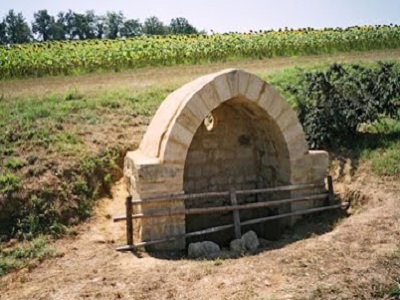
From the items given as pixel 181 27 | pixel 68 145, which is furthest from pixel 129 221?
pixel 181 27

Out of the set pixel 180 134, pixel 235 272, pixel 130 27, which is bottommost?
pixel 235 272

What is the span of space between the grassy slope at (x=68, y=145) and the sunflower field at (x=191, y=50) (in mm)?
4069

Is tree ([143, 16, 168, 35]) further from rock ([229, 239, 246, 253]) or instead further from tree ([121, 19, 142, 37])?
rock ([229, 239, 246, 253])

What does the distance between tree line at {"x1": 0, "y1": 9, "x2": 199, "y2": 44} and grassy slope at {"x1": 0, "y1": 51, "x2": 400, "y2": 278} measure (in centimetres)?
5434

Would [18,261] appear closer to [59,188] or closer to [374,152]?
[59,188]

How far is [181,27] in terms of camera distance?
67188 mm

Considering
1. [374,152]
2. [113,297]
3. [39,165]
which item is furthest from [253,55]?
[113,297]

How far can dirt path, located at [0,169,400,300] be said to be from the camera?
495 cm

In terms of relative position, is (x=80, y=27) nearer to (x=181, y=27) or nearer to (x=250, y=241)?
(x=181, y=27)

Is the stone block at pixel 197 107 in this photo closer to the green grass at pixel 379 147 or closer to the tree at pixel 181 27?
the green grass at pixel 379 147

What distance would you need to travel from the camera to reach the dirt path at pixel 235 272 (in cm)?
495

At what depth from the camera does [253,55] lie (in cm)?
2133

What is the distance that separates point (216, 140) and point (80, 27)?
6313cm

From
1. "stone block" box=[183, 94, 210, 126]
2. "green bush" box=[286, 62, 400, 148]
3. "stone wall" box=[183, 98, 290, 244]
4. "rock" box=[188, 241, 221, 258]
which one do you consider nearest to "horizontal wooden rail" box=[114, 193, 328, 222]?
"stone wall" box=[183, 98, 290, 244]
